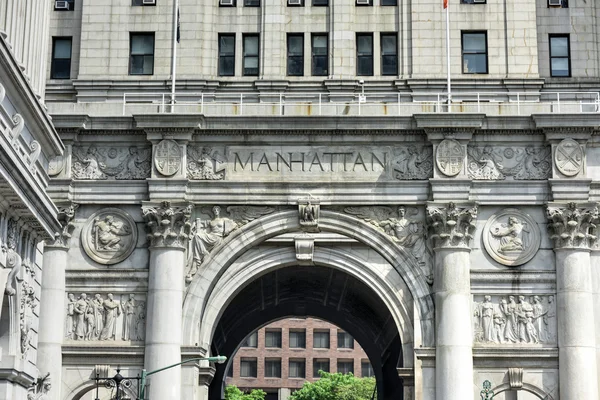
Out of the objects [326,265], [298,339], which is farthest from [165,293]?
[298,339]

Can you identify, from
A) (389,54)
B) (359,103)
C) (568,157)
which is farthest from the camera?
(389,54)

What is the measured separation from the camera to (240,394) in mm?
121438

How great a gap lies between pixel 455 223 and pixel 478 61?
11088 millimetres

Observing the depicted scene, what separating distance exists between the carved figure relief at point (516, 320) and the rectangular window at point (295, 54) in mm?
15014

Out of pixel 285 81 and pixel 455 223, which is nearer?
pixel 455 223

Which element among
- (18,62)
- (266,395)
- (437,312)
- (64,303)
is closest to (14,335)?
(18,62)

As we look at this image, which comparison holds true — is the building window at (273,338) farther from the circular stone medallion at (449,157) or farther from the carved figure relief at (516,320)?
the circular stone medallion at (449,157)

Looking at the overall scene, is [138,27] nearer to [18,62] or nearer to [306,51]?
[306,51]

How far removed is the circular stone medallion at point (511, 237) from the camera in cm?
5428

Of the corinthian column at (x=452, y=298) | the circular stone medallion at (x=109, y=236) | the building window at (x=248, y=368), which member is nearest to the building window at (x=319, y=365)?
the building window at (x=248, y=368)

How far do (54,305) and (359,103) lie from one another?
51.7 feet

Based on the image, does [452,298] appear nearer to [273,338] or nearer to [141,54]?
[141,54]

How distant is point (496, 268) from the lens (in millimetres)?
54250

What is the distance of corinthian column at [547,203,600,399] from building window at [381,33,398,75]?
11842mm
